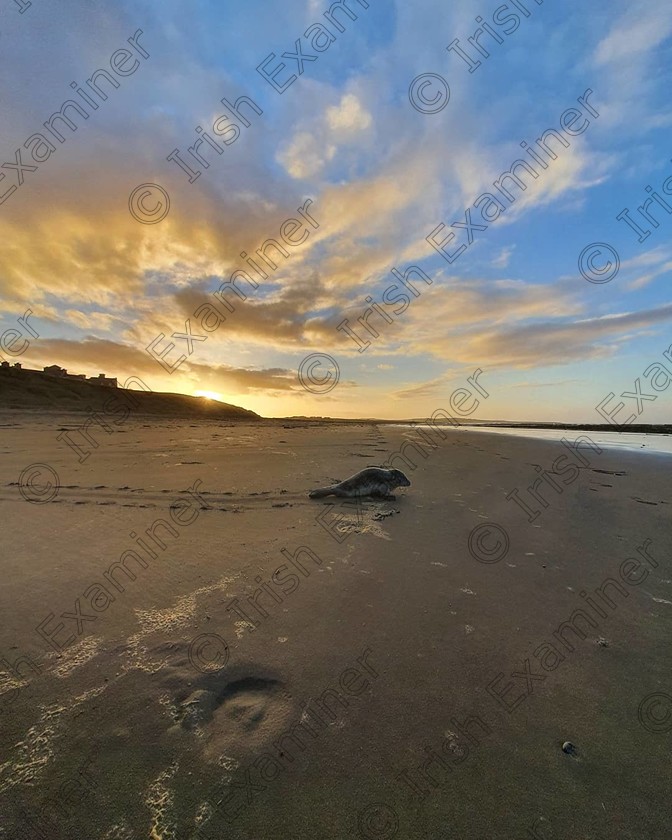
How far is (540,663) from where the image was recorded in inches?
96.7

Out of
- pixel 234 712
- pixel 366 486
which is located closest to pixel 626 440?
pixel 366 486

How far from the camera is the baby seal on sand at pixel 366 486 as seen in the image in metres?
6.28

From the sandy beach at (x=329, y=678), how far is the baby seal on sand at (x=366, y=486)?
4.40 feet

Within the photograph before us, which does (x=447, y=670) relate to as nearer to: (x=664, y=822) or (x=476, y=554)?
(x=664, y=822)

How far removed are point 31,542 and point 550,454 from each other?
13.5 metres

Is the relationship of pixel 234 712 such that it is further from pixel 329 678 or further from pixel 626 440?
pixel 626 440

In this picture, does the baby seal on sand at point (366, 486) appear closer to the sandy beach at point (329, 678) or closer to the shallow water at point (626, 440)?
the sandy beach at point (329, 678)

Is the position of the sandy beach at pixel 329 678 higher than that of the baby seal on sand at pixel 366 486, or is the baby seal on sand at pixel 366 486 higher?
the baby seal on sand at pixel 366 486

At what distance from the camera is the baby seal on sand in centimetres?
628

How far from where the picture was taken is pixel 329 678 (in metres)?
2.24

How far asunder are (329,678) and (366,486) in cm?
419

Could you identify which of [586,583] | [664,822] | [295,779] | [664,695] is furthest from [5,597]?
[586,583]

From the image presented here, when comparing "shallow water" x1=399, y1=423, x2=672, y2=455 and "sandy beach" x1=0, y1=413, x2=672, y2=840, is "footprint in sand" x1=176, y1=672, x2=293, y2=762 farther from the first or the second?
"shallow water" x1=399, y1=423, x2=672, y2=455

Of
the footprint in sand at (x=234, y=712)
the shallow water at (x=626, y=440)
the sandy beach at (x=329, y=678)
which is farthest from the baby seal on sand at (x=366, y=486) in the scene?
the shallow water at (x=626, y=440)
